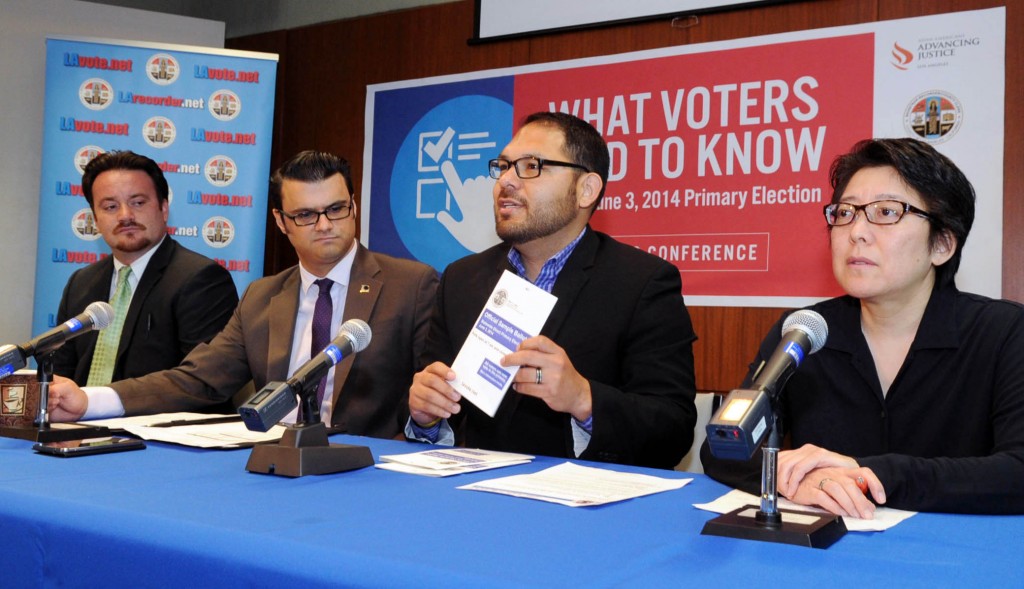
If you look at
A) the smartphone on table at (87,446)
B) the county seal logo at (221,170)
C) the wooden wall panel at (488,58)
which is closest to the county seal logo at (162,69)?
the county seal logo at (221,170)

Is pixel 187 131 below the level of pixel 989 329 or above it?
above

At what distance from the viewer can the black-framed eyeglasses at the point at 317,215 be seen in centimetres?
320

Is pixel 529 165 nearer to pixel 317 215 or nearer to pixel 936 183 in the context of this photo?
pixel 317 215

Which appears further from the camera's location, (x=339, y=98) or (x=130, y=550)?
(x=339, y=98)

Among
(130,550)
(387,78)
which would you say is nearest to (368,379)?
(130,550)

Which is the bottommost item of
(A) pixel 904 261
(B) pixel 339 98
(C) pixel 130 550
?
(C) pixel 130 550

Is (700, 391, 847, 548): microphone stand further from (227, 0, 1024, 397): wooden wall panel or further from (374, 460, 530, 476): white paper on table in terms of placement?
(227, 0, 1024, 397): wooden wall panel

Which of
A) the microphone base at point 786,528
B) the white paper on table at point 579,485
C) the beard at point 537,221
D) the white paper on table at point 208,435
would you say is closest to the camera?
the microphone base at point 786,528

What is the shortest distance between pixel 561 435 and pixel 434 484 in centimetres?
86

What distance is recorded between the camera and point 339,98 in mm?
5605

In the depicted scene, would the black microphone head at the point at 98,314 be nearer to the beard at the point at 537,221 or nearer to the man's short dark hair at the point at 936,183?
the beard at the point at 537,221

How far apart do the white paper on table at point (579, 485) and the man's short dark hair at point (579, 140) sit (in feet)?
3.89

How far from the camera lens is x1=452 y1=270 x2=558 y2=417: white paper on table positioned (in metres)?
1.93

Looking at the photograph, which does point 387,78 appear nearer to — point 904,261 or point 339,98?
point 339,98
